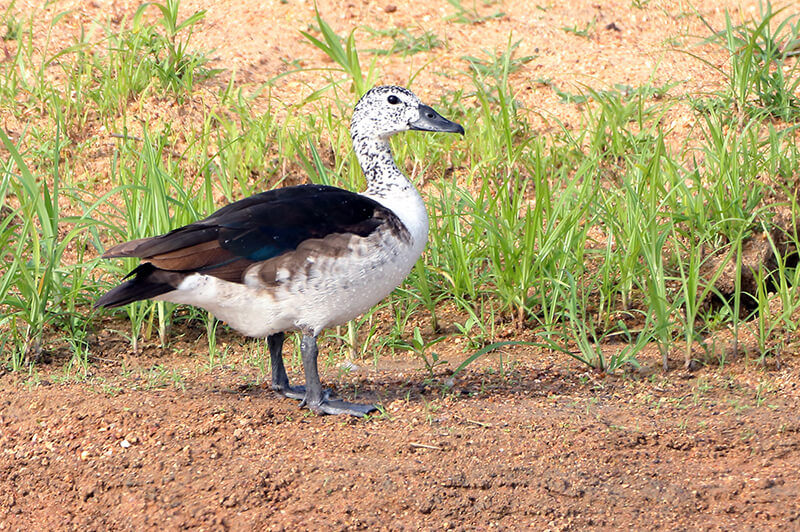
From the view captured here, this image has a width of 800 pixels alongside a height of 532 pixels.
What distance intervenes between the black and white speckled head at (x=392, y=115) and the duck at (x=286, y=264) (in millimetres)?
403

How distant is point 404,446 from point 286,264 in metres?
0.80

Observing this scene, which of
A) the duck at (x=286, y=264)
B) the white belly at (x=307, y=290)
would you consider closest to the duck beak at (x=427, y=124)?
the duck at (x=286, y=264)

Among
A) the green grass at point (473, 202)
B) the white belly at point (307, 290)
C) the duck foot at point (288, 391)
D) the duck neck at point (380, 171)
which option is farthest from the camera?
the green grass at point (473, 202)

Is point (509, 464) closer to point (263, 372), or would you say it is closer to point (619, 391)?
point (619, 391)

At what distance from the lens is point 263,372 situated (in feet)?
14.7

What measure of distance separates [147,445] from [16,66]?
4170 mm

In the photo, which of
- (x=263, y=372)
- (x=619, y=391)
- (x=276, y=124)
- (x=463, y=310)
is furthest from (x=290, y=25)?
(x=619, y=391)

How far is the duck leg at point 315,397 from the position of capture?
3819 millimetres

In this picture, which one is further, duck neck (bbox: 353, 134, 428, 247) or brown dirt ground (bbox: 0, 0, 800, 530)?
duck neck (bbox: 353, 134, 428, 247)

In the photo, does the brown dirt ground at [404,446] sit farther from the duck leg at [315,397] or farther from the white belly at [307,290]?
Answer: the white belly at [307,290]

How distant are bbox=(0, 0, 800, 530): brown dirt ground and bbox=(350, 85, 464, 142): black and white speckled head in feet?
3.47

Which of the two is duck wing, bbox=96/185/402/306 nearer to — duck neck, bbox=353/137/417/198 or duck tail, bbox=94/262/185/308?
duck tail, bbox=94/262/185/308

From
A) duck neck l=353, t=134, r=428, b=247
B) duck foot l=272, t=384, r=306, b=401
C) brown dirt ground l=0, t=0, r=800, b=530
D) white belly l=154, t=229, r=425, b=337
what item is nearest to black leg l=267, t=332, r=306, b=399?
duck foot l=272, t=384, r=306, b=401

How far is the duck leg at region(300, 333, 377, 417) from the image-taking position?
382 cm
